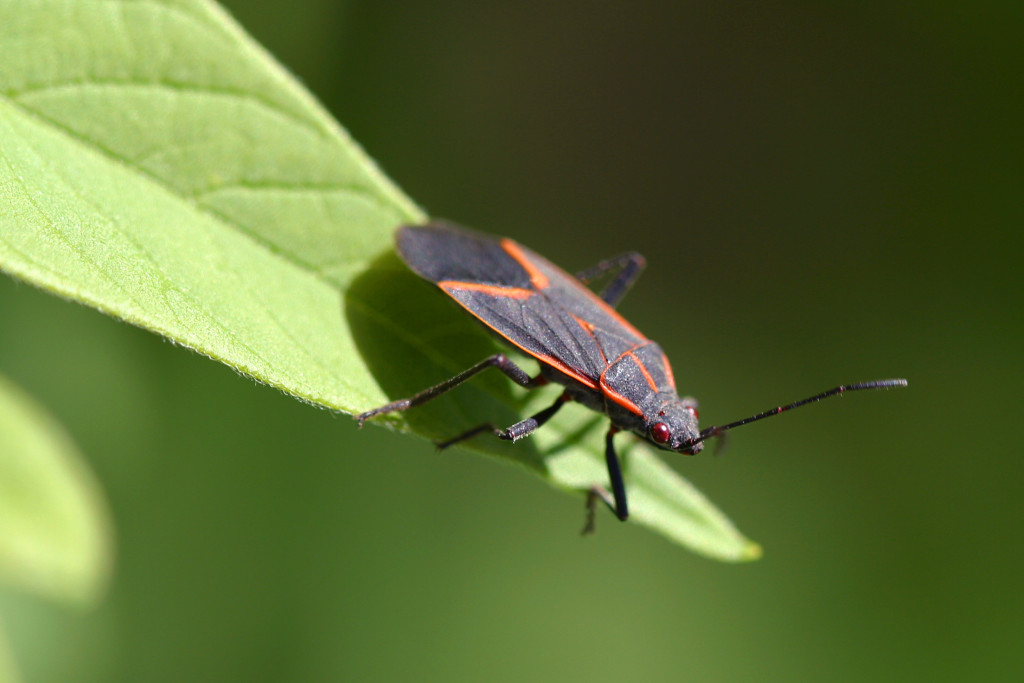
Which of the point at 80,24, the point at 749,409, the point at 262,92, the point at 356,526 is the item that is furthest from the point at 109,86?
the point at 749,409

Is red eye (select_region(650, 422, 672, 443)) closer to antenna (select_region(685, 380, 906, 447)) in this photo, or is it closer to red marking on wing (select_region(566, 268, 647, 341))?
antenna (select_region(685, 380, 906, 447))

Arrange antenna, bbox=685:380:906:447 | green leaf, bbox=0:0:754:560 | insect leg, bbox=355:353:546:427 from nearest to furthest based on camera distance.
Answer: green leaf, bbox=0:0:754:560 < insect leg, bbox=355:353:546:427 < antenna, bbox=685:380:906:447

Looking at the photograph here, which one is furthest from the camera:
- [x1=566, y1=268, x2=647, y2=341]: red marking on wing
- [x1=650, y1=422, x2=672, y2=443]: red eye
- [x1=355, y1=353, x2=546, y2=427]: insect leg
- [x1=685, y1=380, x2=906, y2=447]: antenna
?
[x1=566, y1=268, x2=647, y2=341]: red marking on wing

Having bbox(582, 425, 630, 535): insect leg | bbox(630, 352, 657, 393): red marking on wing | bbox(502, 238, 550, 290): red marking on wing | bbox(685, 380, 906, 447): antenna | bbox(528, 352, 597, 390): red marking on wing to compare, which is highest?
bbox(685, 380, 906, 447): antenna

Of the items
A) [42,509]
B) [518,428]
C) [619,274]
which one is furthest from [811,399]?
[42,509]

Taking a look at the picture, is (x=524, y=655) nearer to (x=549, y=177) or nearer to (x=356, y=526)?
(x=356, y=526)

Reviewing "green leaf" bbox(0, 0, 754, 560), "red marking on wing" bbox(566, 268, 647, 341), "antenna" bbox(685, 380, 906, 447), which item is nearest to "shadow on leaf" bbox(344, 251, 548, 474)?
"green leaf" bbox(0, 0, 754, 560)

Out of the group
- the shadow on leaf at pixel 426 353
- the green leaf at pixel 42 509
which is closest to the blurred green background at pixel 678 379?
the green leaf at pixel 42 509
